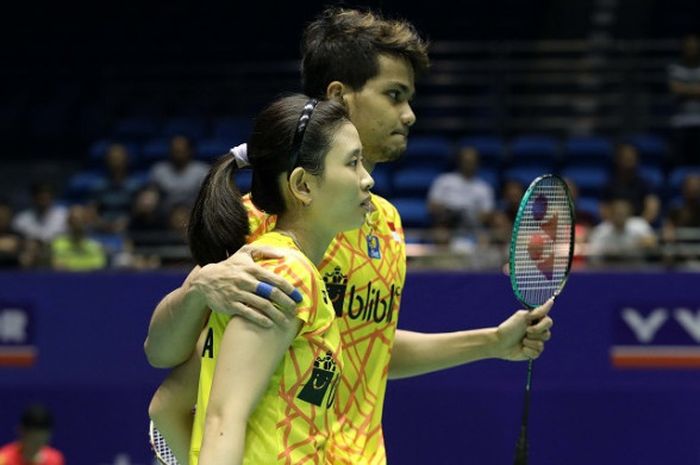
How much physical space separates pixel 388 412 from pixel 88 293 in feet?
6.17

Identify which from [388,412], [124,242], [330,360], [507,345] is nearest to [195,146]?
[124,242]

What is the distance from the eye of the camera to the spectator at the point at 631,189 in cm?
853

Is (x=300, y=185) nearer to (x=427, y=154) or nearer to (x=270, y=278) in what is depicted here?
(x=270, y=278)

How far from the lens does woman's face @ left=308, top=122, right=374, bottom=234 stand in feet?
9.09

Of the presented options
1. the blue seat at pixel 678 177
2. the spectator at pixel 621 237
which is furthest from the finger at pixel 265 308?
the blue seat at pixel 678 177

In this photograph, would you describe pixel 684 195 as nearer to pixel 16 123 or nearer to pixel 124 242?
pixel 124 242

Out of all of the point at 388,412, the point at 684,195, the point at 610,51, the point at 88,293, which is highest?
the point at 610,51

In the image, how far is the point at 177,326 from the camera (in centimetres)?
296

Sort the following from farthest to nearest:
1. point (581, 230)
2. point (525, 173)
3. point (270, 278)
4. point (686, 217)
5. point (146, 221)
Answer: point (525, 173)
point (146, 221)
point (686, 217)
point (581, 230)
point (270, 278)

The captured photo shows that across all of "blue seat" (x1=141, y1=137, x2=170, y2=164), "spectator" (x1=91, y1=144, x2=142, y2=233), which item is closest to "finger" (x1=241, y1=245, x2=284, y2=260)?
"spectator" (x1=91, y1=144, x2=142, y2=233)

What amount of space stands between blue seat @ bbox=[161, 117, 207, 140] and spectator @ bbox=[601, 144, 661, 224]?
3644mm

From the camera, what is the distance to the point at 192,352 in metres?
3.06

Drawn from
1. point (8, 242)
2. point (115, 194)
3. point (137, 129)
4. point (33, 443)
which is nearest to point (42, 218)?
point (115, 194)

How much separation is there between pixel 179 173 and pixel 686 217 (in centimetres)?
353
